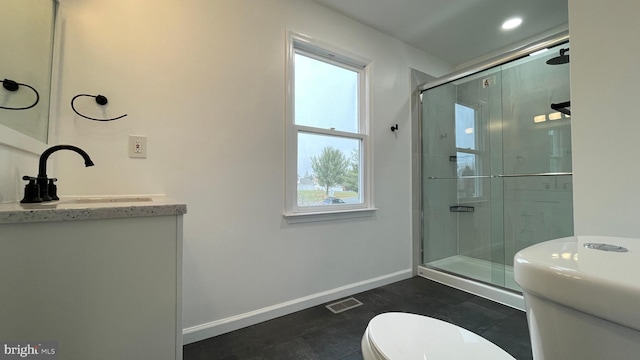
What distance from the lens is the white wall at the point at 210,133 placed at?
127cm

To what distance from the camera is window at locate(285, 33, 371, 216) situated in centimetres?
186

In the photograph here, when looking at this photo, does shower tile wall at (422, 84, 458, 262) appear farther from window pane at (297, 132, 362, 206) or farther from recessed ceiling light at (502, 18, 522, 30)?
window pane at (297, 132, 362, 206)

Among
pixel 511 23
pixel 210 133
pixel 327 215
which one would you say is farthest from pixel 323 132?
pixel 511 23

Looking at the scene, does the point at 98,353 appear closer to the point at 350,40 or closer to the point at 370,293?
the point at 370,293

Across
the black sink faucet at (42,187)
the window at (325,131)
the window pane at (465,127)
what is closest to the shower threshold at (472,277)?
the window at (325,131)

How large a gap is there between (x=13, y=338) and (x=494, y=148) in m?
3.33

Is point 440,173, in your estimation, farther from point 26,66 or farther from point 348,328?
point 26,66

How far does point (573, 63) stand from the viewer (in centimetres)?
115

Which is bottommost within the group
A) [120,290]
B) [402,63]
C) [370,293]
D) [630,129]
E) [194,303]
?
[370,293]

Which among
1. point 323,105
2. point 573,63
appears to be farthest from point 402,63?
point 573,63

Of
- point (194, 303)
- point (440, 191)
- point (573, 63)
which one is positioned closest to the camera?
point (573, 63)

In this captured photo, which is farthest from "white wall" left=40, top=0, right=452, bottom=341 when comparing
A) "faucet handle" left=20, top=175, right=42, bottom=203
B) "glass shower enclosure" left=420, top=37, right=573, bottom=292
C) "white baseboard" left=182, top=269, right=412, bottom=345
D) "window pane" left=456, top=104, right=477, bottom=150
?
"window pane" left=456, top=104, right=477, bottom=150

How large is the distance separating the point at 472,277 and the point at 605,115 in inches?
65.3

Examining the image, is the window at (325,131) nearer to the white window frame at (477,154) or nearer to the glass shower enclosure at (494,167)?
the glass shower enclosure at (494,167)
